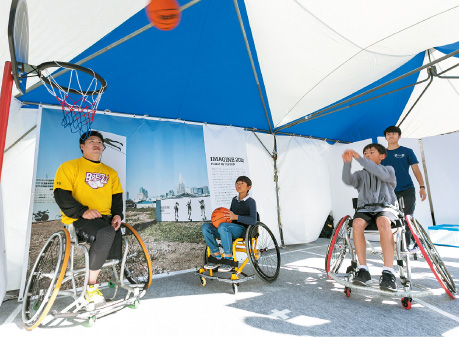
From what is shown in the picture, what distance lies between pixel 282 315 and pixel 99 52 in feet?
9.05

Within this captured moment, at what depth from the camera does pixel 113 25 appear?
2.33 metres

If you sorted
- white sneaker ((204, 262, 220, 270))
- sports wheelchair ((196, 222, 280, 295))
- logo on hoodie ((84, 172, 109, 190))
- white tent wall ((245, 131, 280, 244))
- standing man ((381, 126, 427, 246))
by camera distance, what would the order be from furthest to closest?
1. white tent wall ((245, 131, 280, 244))
2. standing man ((381, 126, 427, 246))
3. white sneaker ((204, 262, 220, 270))
4. sports wheelchair ((196, 222, 280, 295))
5. logo on hoodie ((84, 172, 109, 190))

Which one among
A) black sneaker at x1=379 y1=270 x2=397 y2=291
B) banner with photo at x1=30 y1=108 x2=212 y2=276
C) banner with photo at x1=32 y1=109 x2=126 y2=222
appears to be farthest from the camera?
banner with photo at x1=30 y1=108 x2=212 y2=276

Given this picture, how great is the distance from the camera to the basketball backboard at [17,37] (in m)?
1.28

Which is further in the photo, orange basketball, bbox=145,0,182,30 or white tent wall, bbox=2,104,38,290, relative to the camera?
white tent wall, bbox=2,104,38,290

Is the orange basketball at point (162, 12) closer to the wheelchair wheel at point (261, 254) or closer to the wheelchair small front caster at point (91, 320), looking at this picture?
the wheelchair wheel at point (261, 254)

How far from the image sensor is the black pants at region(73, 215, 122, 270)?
2051 millimetres

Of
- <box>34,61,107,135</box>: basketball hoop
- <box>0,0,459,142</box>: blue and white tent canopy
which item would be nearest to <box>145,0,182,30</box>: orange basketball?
<box>0,0,459,142</box>: blue and white tent canopy

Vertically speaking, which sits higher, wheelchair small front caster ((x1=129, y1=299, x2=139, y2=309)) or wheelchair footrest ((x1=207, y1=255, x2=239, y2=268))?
wheelchair footrest ((x1=207, y1=255, x2=239, y2=268))

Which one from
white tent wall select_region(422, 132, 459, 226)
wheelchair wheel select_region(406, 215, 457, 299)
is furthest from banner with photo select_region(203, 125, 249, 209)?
white tent wall select_region(422, 132, 459, 226)

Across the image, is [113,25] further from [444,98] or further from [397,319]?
[444,98]

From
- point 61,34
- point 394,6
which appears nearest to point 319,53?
point 394,6

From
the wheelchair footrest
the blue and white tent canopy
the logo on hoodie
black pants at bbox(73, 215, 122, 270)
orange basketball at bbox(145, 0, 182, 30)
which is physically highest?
the blue and white tent canopy

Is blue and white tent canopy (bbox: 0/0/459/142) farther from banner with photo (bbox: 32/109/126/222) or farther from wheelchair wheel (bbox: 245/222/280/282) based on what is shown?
wheelchair wheel (bbox: 245/222/280/282)
